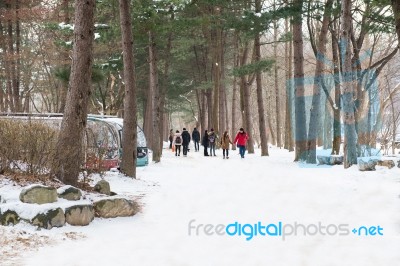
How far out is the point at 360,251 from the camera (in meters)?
5.32

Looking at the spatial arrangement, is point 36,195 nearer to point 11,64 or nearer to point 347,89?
point 347,89

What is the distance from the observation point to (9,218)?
645cm

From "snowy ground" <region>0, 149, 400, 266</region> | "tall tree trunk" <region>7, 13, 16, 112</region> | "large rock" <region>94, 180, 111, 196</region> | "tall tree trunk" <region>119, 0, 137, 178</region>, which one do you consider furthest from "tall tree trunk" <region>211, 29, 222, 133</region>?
"large rock" <region>94, 180, 111, 196</region>

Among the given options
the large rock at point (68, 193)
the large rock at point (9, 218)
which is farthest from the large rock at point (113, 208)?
the large rock at point (9, 218)

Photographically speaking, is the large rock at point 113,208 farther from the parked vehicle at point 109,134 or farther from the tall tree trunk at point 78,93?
the parked vehicle at point 109,134

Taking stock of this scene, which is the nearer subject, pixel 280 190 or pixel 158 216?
pixel 158 216

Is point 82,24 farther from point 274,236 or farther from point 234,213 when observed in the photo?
point 274,236

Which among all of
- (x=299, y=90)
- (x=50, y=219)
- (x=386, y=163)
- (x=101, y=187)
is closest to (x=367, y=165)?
(x=386, y=163)

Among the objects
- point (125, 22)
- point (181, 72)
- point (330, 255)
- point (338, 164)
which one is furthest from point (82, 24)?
point (181, 72)

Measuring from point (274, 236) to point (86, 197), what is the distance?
11.4ft

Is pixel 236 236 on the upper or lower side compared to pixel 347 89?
lower

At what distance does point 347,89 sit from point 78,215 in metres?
9.83

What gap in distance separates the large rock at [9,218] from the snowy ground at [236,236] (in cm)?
23

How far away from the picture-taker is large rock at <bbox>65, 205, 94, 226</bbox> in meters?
6.75
